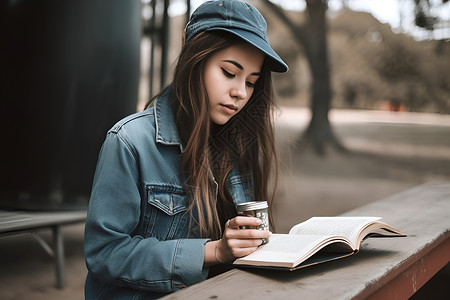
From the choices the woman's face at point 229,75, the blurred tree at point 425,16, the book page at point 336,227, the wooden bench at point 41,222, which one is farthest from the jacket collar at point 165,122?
the blurred tree at point 425,16

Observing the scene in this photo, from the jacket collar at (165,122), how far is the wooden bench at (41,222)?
4.80 feet

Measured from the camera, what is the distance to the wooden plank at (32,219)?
2641mm

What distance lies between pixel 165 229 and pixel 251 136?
0.49 meters

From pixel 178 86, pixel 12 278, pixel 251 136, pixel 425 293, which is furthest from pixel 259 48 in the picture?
pixel 12 278

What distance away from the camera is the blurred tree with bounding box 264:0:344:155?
9.82 meters

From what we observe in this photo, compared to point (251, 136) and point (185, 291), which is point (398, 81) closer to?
point (251, 136)

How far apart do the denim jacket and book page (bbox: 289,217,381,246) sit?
0.31 m

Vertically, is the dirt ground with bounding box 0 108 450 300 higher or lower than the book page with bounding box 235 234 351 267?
lower

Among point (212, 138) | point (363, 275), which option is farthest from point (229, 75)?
point (363, 275)

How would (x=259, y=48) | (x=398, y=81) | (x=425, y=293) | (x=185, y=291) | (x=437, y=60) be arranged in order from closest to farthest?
(x=185, y=291), (x=259, y=48), (x=425, y=293), (x=437, y=60), (x=398, y=81)

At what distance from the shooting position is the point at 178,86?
4.97 ft

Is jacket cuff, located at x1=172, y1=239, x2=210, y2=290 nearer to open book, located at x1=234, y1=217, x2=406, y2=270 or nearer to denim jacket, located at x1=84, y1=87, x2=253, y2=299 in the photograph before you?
denim jacket, located at x1=84, y1=87, x2=253, y2=299

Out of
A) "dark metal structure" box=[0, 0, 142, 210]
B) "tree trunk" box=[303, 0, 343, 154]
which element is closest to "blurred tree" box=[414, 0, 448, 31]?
"tree trunk" box=[303, 0, 343, 154]

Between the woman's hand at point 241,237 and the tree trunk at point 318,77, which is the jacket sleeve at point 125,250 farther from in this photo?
the tree trunk at point 318,77
